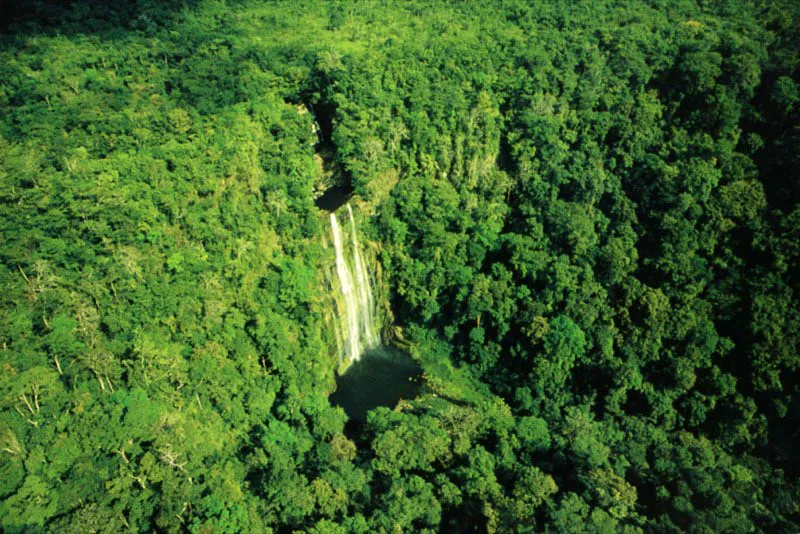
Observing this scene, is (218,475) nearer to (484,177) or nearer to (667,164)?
(484,177)

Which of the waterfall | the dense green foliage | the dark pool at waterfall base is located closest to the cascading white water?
the waterfall

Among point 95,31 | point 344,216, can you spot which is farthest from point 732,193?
point 95,31

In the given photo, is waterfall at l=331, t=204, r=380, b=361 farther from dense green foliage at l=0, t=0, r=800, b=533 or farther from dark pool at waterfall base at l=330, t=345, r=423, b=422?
dense green foliage at l=0, t=0, r=800, b=533

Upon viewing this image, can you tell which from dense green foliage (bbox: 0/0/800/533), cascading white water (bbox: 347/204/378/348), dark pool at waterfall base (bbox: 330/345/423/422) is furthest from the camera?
cascading white water (bbox: 347/204/378/348)

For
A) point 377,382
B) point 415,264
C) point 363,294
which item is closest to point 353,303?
point 363,294

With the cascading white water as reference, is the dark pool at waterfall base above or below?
below
